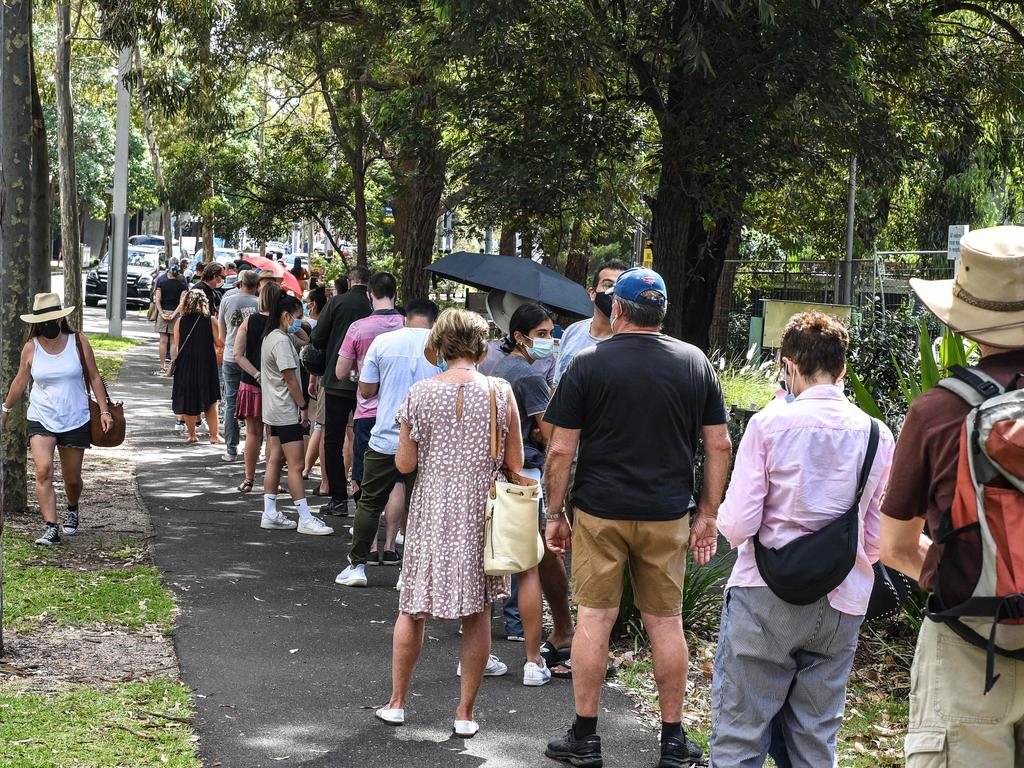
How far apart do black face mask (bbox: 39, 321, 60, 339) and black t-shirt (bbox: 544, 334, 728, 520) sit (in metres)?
4.74

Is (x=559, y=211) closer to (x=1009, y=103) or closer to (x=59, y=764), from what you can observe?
(x=1009, y=103)

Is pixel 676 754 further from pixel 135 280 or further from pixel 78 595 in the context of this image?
pixel 135 280

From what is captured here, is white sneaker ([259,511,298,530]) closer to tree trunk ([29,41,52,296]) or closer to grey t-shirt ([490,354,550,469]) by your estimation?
tree trunk ([29,41,52,296])

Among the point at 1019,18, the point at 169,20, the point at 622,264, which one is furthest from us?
the point at 169,20

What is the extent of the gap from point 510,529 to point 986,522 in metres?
2.65

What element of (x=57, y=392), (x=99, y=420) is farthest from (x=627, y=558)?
(x=57, y=392)

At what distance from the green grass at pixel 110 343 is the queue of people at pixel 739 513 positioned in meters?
18.2

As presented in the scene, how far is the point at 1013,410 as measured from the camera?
2.72m

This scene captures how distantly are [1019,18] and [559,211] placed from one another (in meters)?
7.06

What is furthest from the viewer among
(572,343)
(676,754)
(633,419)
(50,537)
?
(50,537)

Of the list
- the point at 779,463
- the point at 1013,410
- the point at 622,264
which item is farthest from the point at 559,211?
the point at 1013,410

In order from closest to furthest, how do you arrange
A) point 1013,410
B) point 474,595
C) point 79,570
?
point 1013,410 → point 474,595 → point 79,570

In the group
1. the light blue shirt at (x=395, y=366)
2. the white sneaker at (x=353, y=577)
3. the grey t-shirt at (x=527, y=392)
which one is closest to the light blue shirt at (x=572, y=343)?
the grey t-shirt at (x=527, y=392)

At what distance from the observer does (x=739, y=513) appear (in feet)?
13.4
